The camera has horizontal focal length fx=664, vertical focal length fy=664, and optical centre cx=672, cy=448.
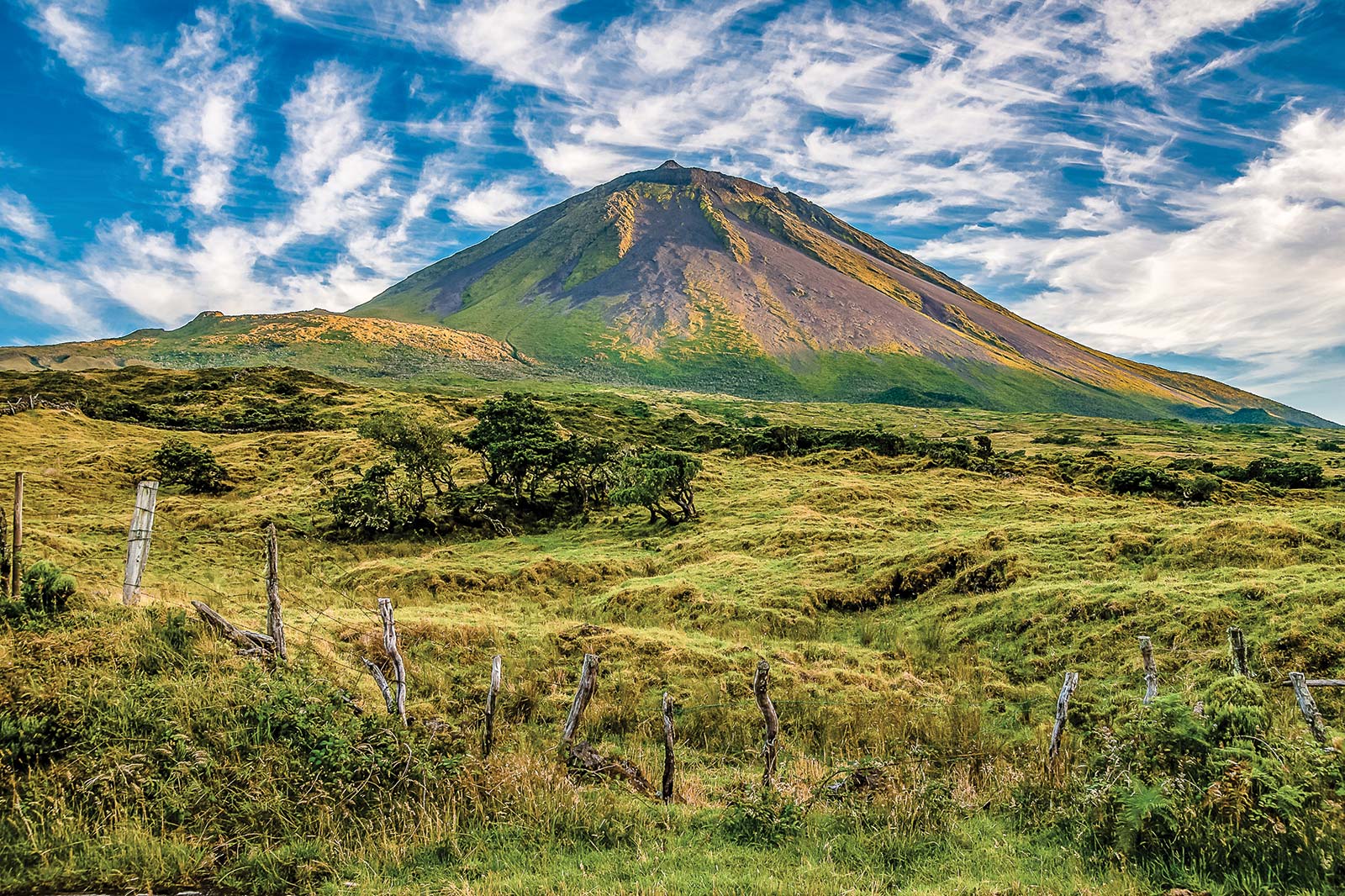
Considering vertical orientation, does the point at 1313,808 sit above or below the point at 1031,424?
below

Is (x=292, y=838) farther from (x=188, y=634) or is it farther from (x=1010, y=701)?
(x=1010, y=701)

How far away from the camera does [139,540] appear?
34.7ft

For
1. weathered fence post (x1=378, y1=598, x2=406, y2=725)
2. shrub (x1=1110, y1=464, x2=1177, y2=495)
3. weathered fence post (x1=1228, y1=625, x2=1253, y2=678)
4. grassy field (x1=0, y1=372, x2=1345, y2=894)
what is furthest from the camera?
shrub (x1=1110, y1=464, x2=1177, y2=495)

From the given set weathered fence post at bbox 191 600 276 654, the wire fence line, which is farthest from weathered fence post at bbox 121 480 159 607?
weathered fence post at bbox 191 600 276 654

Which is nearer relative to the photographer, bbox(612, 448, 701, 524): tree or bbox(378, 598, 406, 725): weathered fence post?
bbox(378, 598, 406, 725): weathered fence post

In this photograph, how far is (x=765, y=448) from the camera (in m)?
54.2

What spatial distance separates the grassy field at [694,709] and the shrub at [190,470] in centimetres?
628

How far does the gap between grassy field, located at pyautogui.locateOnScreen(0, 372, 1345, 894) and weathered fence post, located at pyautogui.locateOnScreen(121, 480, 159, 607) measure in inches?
12.2

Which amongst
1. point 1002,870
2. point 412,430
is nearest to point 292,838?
point 1002,870

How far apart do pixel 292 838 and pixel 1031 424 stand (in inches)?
4540

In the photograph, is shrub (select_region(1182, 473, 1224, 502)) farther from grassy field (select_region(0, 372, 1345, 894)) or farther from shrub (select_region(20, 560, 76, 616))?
shrub (select_region(20, 560, 76, 616))

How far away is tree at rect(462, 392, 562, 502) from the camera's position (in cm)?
3606

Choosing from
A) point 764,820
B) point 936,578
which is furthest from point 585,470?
A: point 764,820

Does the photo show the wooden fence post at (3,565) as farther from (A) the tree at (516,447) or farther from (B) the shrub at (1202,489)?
(B) the shrub at (1202,489)
